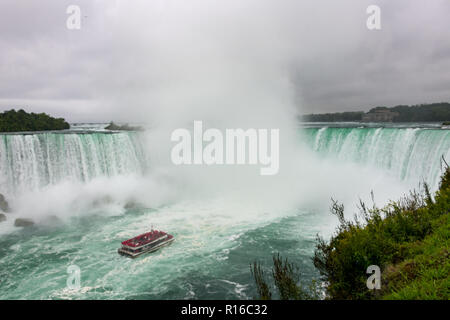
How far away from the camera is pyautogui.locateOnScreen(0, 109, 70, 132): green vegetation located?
41.3 meters

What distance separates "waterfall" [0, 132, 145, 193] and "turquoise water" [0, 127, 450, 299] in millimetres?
75

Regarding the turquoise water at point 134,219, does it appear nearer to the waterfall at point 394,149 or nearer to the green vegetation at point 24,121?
the waterfall at point 394,149

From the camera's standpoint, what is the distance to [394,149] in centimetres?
1989

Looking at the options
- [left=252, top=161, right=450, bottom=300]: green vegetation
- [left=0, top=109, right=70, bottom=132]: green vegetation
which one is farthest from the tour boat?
[left=0, top=109, right=70, bottom=132]: green vegetation

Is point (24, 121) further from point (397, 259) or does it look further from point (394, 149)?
point (397, 259)

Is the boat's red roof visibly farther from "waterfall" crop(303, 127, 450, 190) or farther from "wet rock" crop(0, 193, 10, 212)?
"waterfall" crop(303, 127, 450, 190)

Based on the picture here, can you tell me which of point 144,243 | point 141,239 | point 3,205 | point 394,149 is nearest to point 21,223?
point 3,205

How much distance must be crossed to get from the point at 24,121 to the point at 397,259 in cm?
5423

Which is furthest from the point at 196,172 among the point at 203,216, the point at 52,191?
the point at 52,191

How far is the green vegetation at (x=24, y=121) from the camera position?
41.3 m

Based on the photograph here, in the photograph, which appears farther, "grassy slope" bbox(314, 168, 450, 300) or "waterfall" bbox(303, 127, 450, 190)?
"waterfall" bbox(303, 127, 450, 190)

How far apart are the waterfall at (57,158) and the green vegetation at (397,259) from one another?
22.3m
